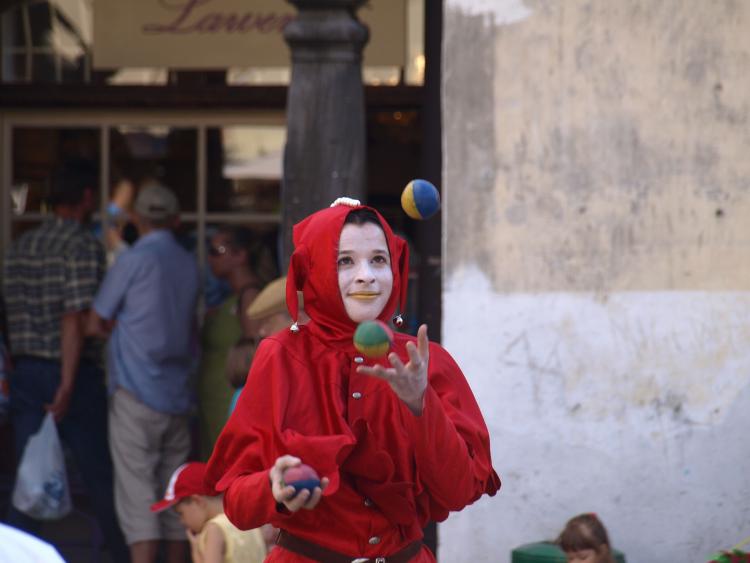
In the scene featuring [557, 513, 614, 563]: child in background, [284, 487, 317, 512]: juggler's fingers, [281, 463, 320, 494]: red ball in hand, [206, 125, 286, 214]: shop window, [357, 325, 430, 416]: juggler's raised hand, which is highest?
[206, 125, 286, 214]: shop window

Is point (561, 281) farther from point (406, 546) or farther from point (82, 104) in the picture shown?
point (82, 104)

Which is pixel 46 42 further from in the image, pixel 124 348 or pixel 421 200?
pixel 421 200

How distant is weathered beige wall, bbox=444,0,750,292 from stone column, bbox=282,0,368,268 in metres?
0.40

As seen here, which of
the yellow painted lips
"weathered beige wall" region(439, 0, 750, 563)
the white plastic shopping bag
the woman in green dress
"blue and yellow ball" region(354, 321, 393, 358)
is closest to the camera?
"blue and yellow ball" region(354, 321, 393, 358)

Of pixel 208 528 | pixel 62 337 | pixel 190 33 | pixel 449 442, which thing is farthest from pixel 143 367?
pixel 449 442

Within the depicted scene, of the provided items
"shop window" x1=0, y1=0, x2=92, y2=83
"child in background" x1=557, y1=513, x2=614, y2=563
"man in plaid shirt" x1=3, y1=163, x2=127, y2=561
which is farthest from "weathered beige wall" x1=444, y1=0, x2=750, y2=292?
"shop window" x1=0, y1=0, x2=92, y2=83

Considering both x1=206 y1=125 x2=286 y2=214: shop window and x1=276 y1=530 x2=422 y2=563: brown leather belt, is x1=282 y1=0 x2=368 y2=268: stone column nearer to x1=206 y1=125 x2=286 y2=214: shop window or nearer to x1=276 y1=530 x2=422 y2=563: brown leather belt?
x1=276 y1=530 x2=422 y2=563: brown leather belt

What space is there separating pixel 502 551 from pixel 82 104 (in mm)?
3591

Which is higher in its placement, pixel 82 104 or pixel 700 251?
pixel 82 104

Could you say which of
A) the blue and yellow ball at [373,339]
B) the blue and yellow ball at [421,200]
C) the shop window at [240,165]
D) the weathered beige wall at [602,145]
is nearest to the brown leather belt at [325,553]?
the blue and yellow ball at [373,339]

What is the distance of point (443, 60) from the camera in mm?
5508

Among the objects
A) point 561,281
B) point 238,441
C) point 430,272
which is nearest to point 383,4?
point 430,272

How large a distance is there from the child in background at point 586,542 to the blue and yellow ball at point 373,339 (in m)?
2.43

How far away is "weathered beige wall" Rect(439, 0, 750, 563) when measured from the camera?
5.44 m
